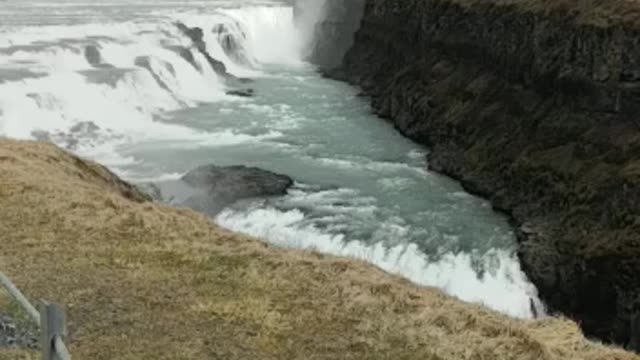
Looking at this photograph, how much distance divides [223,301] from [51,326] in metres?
8.67

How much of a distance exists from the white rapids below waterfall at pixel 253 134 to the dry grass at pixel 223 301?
36.8 feet

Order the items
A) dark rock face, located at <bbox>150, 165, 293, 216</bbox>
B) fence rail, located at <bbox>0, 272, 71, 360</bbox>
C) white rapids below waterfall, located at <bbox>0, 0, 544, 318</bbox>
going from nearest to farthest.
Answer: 1. fence rail, located at <bbox>0, 272, 71, 360</bbox>
2. white rapids below waterfall, located at <bbox>0, 0, 544, 318</bbox>
3. dark rock face, located at <bbox>150, 165, 293, 216</bbox>

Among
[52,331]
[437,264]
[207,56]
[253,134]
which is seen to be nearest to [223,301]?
[52,331]

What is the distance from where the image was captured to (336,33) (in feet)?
307

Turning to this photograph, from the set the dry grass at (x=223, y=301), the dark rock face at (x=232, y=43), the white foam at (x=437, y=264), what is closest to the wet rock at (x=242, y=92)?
the dark rock face at (x=232, y=43)

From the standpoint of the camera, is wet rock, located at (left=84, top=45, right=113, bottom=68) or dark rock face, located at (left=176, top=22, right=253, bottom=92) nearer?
wet rock, located at (left=84, top=45, right=113, bottom=68)

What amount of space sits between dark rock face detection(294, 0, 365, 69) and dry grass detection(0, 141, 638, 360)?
69486 millimetres

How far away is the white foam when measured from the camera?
31.0 meters

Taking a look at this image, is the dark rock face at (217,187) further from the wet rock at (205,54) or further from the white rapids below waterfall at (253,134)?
the wet rock at (205,54)

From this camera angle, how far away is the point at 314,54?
313 feet

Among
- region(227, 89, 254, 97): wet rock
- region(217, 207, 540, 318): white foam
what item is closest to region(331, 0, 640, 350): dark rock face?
region(217, 207, 540, 318): white foam

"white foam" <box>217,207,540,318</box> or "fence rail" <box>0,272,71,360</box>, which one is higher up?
"fence rail" <box>0,272,71,360</box>

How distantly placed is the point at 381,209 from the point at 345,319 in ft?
75.0

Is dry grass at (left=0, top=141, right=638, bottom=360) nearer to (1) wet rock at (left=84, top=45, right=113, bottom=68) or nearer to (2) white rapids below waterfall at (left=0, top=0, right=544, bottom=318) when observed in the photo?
(2) white rapids below waterfall at (left=0, top=0, right=544, bottom=318)
